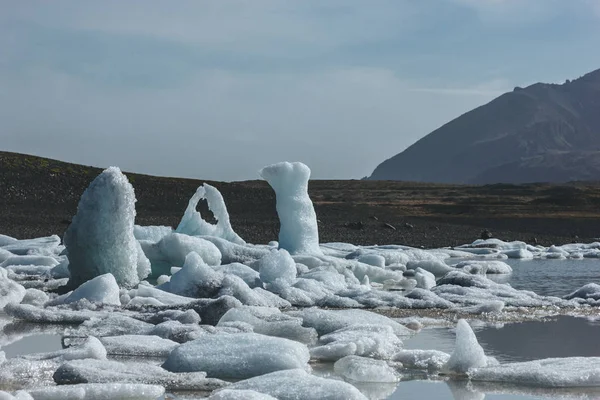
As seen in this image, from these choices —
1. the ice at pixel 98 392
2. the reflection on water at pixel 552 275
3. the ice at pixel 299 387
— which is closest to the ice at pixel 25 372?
the ice at pixel 98 392

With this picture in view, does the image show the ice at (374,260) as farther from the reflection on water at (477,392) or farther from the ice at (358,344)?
the reflection on water at (477,392)

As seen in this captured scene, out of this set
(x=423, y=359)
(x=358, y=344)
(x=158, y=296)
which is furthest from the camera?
(x=158, y=296)

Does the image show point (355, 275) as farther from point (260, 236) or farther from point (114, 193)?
point (260, 236)

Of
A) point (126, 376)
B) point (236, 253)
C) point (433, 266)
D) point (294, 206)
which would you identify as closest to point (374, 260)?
point (433, 266)

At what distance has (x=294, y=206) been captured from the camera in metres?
18.0

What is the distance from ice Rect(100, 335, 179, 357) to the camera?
324 inches

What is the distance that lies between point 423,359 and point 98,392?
2.90 metres

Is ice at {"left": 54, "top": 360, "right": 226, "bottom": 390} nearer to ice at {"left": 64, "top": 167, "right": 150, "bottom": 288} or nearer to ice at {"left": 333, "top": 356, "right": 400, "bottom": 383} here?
ice at {"left": 333, "top": 356, "right": 400, "bottom": 383}

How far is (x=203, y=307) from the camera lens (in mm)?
10289

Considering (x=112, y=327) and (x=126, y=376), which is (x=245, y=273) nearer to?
(x=112, y=327)

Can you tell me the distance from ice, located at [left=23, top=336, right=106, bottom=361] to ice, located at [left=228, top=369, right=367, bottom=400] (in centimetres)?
146

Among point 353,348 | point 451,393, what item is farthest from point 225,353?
point 451,393

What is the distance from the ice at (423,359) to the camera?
7777mm

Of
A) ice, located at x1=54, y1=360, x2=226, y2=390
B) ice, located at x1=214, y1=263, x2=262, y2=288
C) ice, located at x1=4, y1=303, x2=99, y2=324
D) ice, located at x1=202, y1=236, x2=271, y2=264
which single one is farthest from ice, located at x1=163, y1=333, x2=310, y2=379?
ice, located at x1=202, y1=236, x2=271, y2=264
